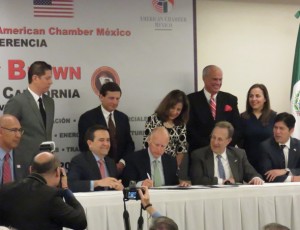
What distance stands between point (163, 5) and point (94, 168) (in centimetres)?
221

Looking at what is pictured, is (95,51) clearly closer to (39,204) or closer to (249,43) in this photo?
(249,43)

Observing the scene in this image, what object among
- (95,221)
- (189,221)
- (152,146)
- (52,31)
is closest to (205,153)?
(152,146)

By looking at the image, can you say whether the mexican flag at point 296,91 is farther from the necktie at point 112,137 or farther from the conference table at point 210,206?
the necktie at point 112,137

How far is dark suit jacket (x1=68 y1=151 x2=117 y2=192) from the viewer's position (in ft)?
15.7

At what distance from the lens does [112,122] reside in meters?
5.90

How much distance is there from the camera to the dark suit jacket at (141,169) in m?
5.14

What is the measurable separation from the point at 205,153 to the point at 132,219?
3.55 ft

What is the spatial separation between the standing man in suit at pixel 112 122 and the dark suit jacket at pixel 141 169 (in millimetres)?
505

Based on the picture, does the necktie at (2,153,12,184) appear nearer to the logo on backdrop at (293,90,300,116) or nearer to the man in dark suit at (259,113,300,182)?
the man in dark suit at (259,113,300,182)

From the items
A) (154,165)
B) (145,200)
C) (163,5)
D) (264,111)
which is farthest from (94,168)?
(163,5)

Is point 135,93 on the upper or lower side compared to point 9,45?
lower

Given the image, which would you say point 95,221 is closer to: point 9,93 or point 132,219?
point 132,219

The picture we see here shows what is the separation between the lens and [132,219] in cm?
452

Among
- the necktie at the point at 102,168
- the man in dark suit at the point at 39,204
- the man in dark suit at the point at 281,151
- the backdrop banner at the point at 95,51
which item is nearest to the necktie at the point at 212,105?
the backdrop banner at the point at 95,51
